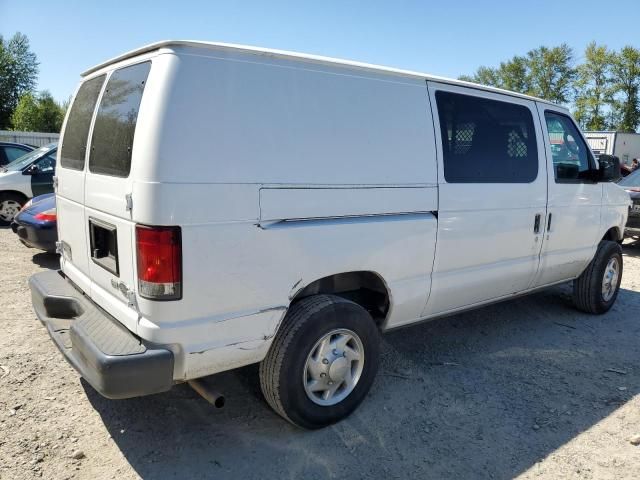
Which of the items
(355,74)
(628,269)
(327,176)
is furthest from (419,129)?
(628,269)

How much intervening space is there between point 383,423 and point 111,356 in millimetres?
1755

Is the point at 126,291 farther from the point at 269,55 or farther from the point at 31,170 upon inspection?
the point at 31,170

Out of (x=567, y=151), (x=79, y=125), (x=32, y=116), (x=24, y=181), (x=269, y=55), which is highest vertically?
(x=32, y=116)

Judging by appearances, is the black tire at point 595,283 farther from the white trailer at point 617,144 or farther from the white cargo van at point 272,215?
the white trailer at point 617,144

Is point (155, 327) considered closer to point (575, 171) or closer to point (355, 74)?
point (355, 74)

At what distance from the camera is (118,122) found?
9.21 ft

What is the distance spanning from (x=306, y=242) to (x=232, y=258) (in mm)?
453

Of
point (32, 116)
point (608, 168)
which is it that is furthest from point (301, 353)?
point (32, 116)

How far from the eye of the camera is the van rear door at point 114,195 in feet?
8.57

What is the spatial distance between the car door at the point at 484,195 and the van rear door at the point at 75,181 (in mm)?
2306

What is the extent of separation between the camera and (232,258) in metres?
2.61

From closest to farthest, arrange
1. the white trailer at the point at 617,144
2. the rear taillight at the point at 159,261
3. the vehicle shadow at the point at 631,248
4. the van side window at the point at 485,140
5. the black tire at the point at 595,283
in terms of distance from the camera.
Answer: the rear taillight at the point at 159,261, the van side window at the point at 485,140, the black tire at the point at 595,283, the vehicle shadow at the point at 631,248, the white trailer at the point at 617,144

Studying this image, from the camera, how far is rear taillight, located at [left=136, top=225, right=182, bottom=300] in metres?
2.43

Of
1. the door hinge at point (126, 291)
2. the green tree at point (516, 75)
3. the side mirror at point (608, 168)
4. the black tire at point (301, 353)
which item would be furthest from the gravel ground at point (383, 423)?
the green tree at point (516, 75)
